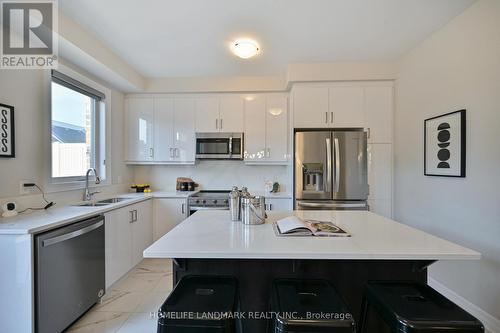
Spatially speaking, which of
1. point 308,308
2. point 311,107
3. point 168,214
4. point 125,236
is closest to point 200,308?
point 308,308

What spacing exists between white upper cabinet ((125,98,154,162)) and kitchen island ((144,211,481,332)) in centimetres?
231

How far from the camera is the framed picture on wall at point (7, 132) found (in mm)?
1875

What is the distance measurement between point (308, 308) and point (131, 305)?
1.90 m

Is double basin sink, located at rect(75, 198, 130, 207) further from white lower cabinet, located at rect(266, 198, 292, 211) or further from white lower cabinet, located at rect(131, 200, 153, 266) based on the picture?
white lower cabinet, located at rect(266, 198, 292, 211)

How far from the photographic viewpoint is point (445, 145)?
2.27 meters

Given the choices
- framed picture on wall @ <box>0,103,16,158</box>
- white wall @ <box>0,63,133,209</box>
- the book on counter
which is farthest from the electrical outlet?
the book on counter

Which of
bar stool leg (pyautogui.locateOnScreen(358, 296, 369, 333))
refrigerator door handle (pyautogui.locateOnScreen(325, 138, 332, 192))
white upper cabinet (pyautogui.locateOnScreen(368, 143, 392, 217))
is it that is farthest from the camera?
white upper cabinet (pyautogui.locateOnScreen(368, 143, 392, 217))

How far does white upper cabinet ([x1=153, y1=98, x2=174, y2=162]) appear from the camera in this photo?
3.68 meters

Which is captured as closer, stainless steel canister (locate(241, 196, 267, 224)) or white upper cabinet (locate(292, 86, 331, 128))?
stainless steel canister (locate(241, 196, 267, 224))

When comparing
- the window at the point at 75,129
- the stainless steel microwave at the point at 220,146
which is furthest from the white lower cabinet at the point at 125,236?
the stainless steel microwave at the point at 220,146

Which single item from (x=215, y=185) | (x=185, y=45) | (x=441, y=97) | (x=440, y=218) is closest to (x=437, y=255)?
(x=440, y=218)

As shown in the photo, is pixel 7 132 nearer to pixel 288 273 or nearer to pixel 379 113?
pixel 288 273

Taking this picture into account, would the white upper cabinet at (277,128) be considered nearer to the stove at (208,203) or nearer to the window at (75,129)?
the stove at (208,203)

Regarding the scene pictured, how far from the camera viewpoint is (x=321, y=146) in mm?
3053
